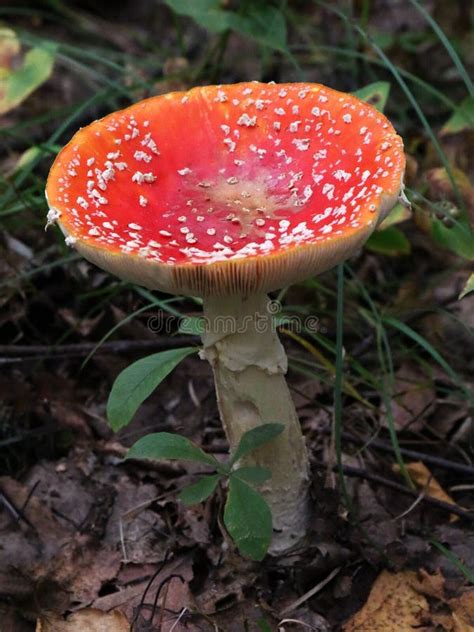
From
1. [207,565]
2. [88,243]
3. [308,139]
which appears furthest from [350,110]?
[207,565]

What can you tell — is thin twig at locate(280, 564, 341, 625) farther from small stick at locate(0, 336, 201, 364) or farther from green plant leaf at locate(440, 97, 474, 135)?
green plant leaf at locate(440, 97, 474, 135)

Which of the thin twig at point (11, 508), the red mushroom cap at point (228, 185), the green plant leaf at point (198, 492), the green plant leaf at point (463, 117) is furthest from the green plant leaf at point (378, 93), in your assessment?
the thin twig at point (11, 508)

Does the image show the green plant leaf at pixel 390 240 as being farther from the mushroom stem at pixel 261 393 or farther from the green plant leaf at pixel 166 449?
the green plant leaf at pixel 166 449

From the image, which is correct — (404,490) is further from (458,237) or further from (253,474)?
(458,237)

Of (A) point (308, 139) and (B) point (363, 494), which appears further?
(B) point (363, 494)

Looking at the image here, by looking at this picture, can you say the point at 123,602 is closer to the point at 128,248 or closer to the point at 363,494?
the point at 363,494

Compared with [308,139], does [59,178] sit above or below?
below

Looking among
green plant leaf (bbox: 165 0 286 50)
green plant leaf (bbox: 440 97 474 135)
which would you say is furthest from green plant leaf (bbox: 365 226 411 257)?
green plant leaf (bbox: 165 0 286 50)
